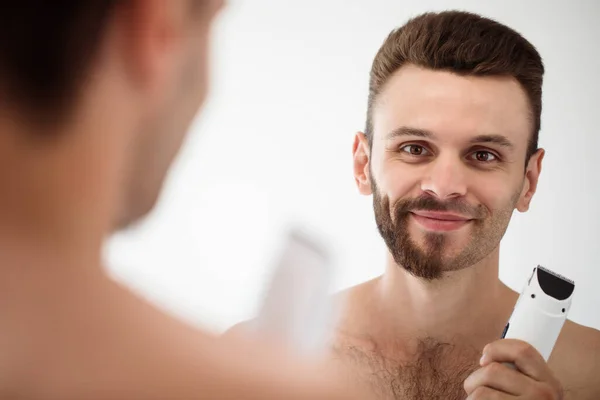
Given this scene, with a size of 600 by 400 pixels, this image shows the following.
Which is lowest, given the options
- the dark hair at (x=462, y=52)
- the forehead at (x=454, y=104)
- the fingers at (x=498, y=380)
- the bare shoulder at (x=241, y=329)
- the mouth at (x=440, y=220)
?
the bare shoulder at (x=241, y=329)

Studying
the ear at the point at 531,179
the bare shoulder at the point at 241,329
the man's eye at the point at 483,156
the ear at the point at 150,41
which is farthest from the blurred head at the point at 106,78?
the ear at the point at 531,179

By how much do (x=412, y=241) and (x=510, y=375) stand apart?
0.25 m

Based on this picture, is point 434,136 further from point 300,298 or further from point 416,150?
point 300,298

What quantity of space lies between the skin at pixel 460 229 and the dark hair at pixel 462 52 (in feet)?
0.05

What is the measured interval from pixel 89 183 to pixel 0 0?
207 millimetres

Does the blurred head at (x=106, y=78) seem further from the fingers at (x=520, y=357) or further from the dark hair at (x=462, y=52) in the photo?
the fingers at (x=520, y=357)

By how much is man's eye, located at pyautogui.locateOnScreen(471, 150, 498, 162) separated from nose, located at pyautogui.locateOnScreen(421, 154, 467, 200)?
27 millimetres

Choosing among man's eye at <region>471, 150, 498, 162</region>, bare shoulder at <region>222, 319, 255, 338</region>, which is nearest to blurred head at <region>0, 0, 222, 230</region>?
bare shoulder at <region>222, 319, 255, 338</region>

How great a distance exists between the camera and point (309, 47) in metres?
1.08

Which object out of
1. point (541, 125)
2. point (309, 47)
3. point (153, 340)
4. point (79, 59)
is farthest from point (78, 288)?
point (541, 125)

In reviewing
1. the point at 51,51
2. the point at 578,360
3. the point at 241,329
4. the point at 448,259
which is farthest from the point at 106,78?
the point at 578,360

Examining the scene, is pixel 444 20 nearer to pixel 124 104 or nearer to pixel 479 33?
pixel 479 33

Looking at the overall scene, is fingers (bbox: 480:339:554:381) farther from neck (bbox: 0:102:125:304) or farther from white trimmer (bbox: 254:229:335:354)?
neck (bbox: 0:102:125:304)

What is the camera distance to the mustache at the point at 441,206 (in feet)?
3.29
